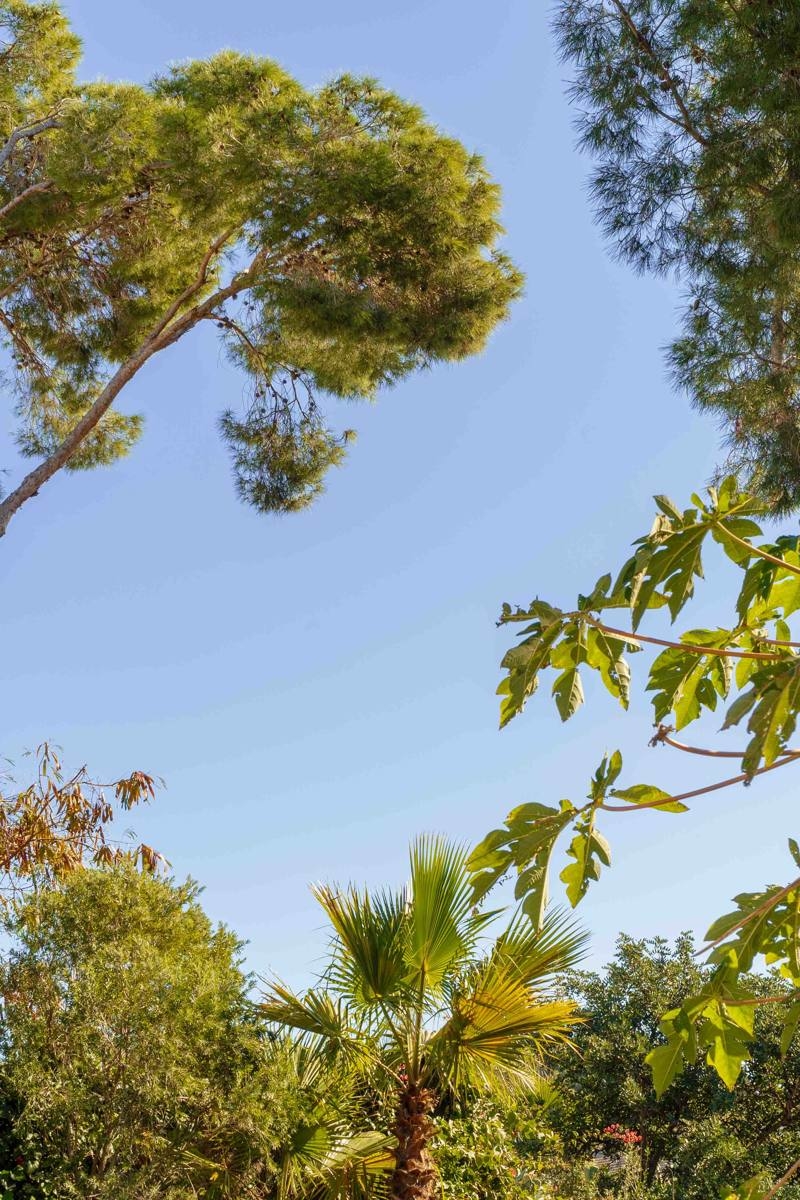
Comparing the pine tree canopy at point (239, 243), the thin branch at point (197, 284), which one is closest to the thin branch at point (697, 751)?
the pine tree canopy at point (239, 243)

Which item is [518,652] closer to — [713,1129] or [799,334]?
[799,334]

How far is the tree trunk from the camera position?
498 cm

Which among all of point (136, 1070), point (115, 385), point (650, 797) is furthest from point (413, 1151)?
point (115, 385)

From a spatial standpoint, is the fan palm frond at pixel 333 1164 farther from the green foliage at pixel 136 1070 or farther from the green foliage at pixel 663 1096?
the green foliage at pixel 663 1096

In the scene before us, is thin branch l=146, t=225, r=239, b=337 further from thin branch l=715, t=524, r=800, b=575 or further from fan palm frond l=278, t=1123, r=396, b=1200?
thin branch l=715, t=524, r=800, b=575

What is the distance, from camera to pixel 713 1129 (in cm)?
870

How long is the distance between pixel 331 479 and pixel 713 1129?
21.0 ft

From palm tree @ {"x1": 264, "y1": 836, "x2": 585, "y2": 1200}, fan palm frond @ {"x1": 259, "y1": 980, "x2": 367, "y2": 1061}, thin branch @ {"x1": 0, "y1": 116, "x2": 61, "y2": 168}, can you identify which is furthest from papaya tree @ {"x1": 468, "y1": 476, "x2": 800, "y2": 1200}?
thin branch @ {"x1": 0, "y1": 116, "x2": 61, "y2": 168}

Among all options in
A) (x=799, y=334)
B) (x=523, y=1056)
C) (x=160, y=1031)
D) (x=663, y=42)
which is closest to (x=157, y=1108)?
(x=160, y=1031)

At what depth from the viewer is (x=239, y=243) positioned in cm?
923

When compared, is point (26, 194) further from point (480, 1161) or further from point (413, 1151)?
point (480, 1161)

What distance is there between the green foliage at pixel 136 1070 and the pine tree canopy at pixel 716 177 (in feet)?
13.2

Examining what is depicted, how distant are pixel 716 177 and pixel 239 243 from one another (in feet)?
17.6

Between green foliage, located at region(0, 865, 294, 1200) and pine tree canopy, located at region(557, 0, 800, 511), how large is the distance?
403 centimetres
